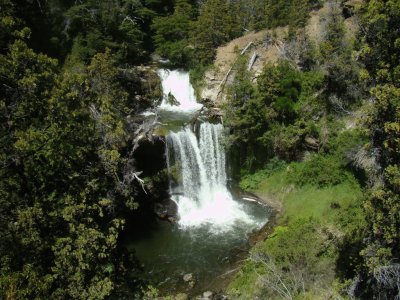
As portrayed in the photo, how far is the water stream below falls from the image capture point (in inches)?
807

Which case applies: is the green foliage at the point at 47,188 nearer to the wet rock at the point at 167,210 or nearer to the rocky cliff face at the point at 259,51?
the wet rock at the point at 167,210

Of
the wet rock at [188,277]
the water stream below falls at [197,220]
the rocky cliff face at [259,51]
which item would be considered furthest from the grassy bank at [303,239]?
the rocky cliff face at [259,51]

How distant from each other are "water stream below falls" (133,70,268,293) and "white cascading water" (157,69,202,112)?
81 cm

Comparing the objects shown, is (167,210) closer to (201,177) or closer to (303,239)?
(201,177)

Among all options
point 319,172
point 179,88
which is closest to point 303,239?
point 319,172

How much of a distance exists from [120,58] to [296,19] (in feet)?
48.6

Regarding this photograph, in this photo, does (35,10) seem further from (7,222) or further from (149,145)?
(7,222)

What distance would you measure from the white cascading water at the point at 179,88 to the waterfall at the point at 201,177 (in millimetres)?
5520

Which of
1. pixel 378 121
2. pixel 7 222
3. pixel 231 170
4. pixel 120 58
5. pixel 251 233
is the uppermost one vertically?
pixel 120 58

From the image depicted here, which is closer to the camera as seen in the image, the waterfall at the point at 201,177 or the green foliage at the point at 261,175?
the waterfall at the point at 201,177

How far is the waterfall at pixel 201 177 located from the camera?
25422 millimetres

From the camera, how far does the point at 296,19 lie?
33500 mm

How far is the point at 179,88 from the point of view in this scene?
3378cm

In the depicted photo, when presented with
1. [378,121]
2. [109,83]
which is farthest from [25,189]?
[109,83]
